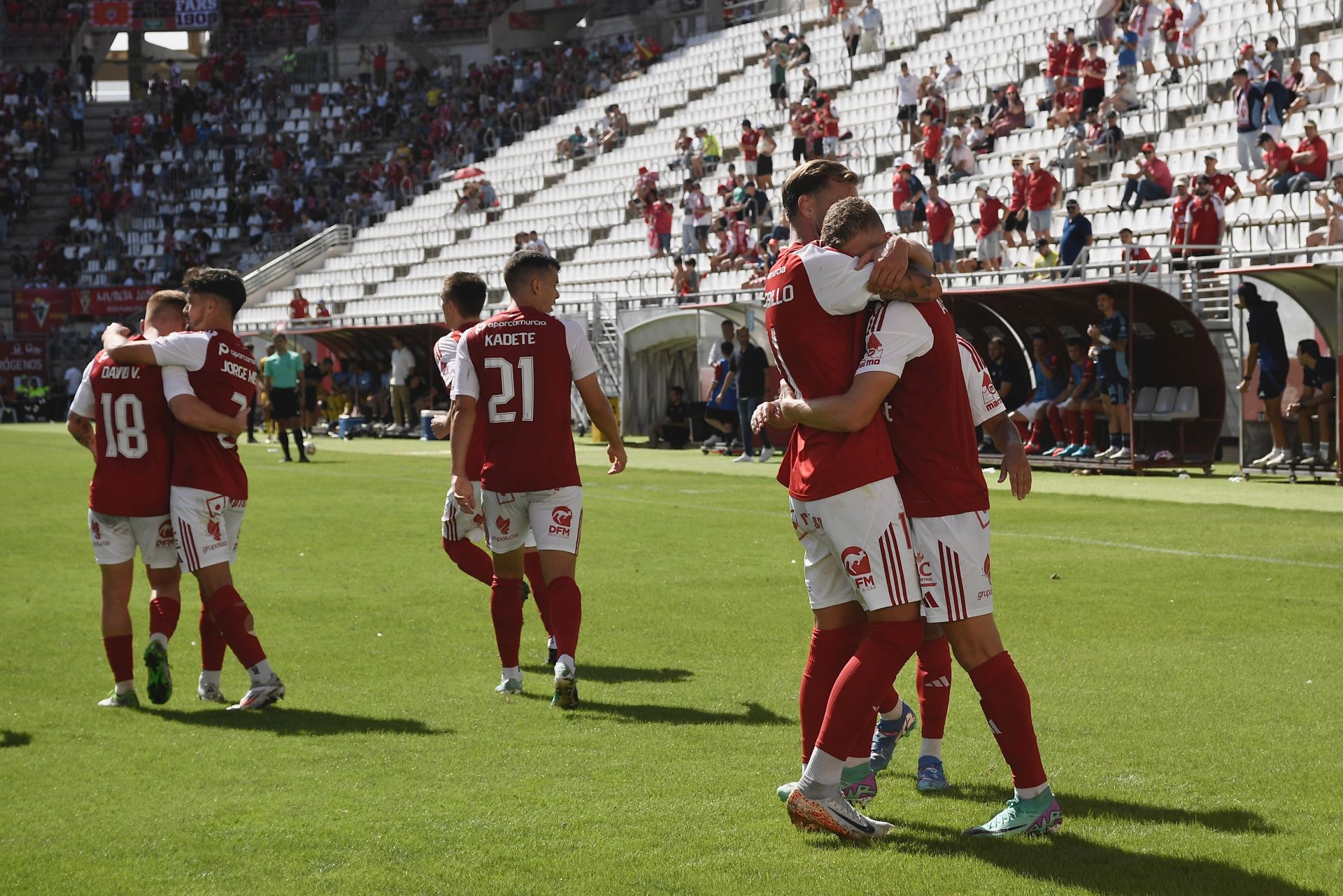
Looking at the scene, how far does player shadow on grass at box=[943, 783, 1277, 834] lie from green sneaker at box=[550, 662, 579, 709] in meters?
2.29

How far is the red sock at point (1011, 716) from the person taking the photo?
4.82 meters

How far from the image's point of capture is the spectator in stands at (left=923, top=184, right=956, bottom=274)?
2491cm

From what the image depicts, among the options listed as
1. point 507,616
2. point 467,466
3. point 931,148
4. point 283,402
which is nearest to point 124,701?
point 507,616

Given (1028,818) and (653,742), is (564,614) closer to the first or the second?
(653,742)

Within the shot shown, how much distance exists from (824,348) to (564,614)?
2704 mm

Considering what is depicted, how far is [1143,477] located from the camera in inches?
776

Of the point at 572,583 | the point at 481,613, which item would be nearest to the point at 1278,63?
the point at 481,613

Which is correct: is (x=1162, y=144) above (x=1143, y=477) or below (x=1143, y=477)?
above

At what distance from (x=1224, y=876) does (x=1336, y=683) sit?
9.96ft

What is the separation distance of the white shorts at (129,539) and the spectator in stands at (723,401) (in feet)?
61.1

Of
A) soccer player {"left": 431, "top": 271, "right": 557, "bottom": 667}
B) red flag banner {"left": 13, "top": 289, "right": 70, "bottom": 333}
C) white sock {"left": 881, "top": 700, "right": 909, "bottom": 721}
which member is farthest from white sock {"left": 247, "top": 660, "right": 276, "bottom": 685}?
red flag banner {"left": 13, "top": 289, "right": 70, "bottom": 333}

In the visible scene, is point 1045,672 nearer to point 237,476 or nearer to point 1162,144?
point 237,476

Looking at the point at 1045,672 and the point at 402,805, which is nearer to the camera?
the point at 402,805

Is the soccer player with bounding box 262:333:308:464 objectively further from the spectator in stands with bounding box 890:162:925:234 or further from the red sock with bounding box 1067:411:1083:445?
the red sock with bounding box 1067:411:1083:445
